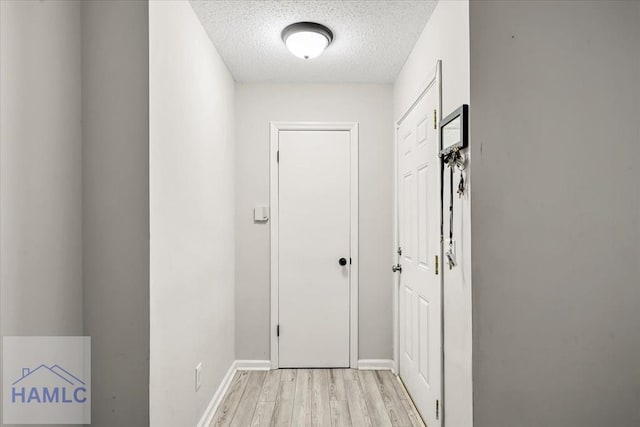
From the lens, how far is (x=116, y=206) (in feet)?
5.28

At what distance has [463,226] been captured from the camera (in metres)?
1.82

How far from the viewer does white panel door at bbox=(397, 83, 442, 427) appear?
2346mm

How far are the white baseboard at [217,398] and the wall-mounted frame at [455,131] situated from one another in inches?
80.9

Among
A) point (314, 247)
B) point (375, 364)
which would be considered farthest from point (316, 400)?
point (314, 247)

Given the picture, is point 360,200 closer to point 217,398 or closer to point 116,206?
point 217,398

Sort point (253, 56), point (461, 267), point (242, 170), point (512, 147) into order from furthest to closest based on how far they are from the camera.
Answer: point (242, 170), point (253, 56), point (461, 267), point (512, 147)

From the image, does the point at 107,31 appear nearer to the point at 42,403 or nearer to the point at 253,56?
the point at 42,403

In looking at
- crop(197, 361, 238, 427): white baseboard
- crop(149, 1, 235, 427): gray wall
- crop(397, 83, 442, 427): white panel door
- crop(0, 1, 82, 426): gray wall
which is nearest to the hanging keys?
crop(397, 83, 442, 427): white panel door

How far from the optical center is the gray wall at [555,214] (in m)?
1.70

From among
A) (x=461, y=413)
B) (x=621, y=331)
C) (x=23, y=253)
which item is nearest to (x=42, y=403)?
(x=23, y=253)

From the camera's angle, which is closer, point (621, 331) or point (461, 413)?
point (621, 331)

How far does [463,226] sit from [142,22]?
1543 millimetres

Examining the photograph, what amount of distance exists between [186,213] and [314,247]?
1.58m

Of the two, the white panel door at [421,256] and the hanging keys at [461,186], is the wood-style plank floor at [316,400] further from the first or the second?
the hanging keys at [461,186]
